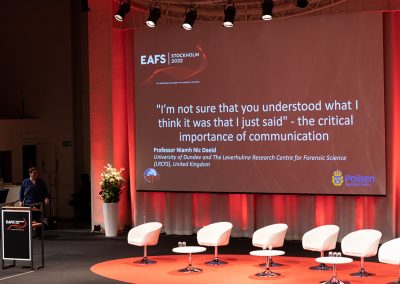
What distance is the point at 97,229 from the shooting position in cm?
1512

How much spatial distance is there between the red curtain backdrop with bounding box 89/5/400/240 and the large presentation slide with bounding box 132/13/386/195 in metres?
0.32

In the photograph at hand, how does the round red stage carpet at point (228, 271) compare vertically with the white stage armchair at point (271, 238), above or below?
below

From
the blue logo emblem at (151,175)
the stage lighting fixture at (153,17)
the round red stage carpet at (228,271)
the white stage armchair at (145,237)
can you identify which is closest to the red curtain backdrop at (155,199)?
the blue logo emblem at (151,175)

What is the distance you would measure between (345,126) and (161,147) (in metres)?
3.37

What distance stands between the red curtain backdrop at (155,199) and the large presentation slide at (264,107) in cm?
32

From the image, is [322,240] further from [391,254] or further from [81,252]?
[81,252]

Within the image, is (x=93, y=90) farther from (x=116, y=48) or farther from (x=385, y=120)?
(x=385, y=120)

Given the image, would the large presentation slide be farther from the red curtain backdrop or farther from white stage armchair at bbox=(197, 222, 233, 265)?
white stage armchair at bbox=(197, 222, 233, 265)

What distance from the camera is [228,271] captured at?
35.9 feet

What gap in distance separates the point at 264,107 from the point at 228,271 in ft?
12.1

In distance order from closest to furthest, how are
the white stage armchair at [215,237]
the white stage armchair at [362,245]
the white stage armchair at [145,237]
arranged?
the white stage armchair at [362,245] → the white stage armchair at [215,237] → the white stage armchair at [145,237]

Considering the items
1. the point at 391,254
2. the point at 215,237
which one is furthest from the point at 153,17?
the point at 391,254

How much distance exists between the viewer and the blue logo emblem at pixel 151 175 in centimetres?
1460

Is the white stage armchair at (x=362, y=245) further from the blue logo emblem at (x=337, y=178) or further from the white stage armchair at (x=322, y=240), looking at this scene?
the blue logo emblem at (x=337, y=178)
